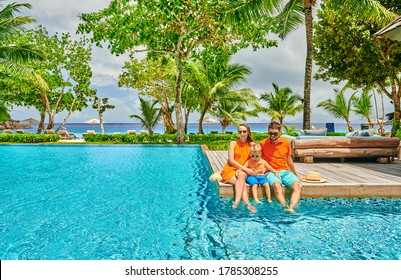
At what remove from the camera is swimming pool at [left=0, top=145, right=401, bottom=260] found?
3820mm

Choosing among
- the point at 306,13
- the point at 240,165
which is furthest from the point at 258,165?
the point at 306,13

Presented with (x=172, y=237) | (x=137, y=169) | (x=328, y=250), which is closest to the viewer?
(x=328, y=250)

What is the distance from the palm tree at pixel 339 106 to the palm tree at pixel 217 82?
717 cm

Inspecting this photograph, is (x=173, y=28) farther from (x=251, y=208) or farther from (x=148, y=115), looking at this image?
(x=251, y=208)

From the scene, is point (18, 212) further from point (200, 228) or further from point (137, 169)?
point (137, 169)

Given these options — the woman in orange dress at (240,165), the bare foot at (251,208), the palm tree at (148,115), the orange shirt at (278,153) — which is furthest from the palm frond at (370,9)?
the palm tree at (148,115)

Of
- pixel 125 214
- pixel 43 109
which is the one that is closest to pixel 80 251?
pixel 125 214

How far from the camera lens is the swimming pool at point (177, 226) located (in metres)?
3.82

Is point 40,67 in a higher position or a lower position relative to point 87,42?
lower

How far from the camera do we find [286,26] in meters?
15.9

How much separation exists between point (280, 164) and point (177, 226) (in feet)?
7.34

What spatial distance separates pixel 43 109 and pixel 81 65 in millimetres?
5418

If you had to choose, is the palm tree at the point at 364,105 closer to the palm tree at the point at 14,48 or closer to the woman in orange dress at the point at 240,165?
the woman in orange dress at the point at 240,165

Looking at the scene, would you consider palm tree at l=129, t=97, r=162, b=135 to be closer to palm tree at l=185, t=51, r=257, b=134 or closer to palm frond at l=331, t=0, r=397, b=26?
palm tree at l=185, t=51, r=257, b=134
